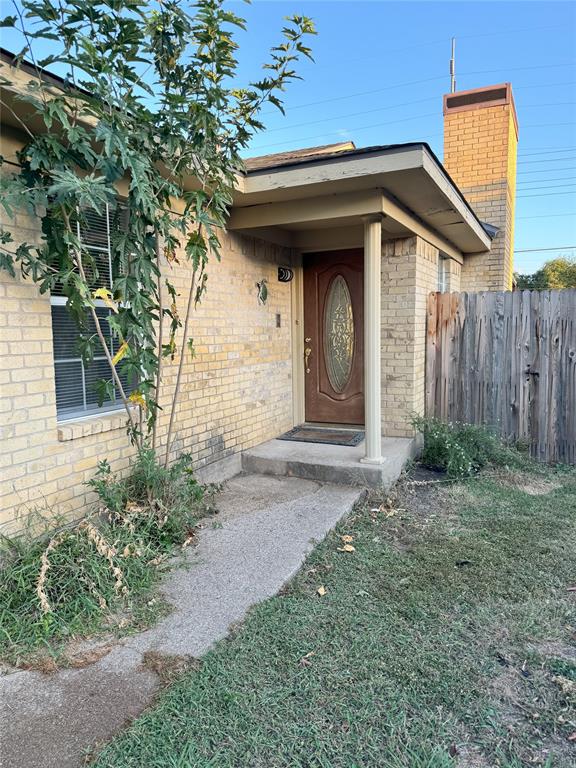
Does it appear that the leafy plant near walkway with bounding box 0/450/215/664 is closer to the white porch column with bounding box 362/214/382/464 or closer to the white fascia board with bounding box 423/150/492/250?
the white porch column with bounding box 362/214/382/464

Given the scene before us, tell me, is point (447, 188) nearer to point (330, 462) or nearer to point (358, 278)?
point (358, 278)

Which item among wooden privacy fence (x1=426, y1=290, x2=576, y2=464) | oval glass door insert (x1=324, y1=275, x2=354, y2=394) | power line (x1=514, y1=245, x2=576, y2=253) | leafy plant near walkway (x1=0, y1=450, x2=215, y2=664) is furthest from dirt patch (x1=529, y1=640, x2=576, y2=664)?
power line (x1=514, y1=245, x2=576, y2=253)

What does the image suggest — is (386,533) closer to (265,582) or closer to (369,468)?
(369,468)

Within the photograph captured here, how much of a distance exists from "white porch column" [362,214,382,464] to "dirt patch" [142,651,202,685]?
9.32ft

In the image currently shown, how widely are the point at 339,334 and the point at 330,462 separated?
210cm

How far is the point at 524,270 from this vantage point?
26906 millimetres

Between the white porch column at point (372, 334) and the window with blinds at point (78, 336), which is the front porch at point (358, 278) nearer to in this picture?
the white porch column at point (372, 334)

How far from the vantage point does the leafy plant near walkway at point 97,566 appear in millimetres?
2539

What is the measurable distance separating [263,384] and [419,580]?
10.5 ft

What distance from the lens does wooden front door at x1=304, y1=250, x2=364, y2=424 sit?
20.9 feet

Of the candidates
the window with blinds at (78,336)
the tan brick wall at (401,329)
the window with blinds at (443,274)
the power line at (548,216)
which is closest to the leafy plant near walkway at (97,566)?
the window with blinds at (78,336)

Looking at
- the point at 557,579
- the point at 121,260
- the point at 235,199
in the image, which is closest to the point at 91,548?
the point at 121,260

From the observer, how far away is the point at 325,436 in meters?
6.08

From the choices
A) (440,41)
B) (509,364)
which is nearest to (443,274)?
(509,364)
